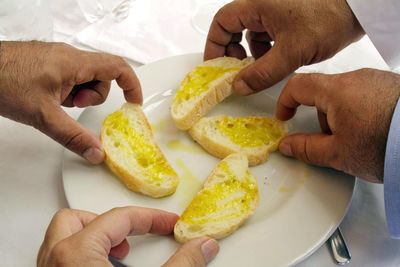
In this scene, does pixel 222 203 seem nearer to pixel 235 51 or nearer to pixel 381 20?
pixel 235 51

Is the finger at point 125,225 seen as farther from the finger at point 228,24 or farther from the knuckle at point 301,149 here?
the finger at point 228,24

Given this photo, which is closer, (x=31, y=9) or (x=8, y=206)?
(x=8, y=206)

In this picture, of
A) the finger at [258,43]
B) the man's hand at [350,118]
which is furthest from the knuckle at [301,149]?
the finger at [258,43]

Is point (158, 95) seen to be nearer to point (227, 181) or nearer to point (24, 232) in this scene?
point (227, 181)

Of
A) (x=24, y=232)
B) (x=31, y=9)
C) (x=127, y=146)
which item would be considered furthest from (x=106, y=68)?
(x=31, y=9)

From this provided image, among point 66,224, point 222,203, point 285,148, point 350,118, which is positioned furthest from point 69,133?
point 350,118

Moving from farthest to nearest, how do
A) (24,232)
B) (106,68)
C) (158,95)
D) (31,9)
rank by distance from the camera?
(31,9)
(158,95)
(106,68)
(24,232)

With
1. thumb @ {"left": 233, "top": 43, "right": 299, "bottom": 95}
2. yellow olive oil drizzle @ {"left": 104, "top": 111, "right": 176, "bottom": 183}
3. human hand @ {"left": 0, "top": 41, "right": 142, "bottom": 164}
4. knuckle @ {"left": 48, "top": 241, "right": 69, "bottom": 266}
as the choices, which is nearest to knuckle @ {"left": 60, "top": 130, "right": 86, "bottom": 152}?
human hand @ {"left": 0, "top": 41, "right": 142, "bottom": 164}
